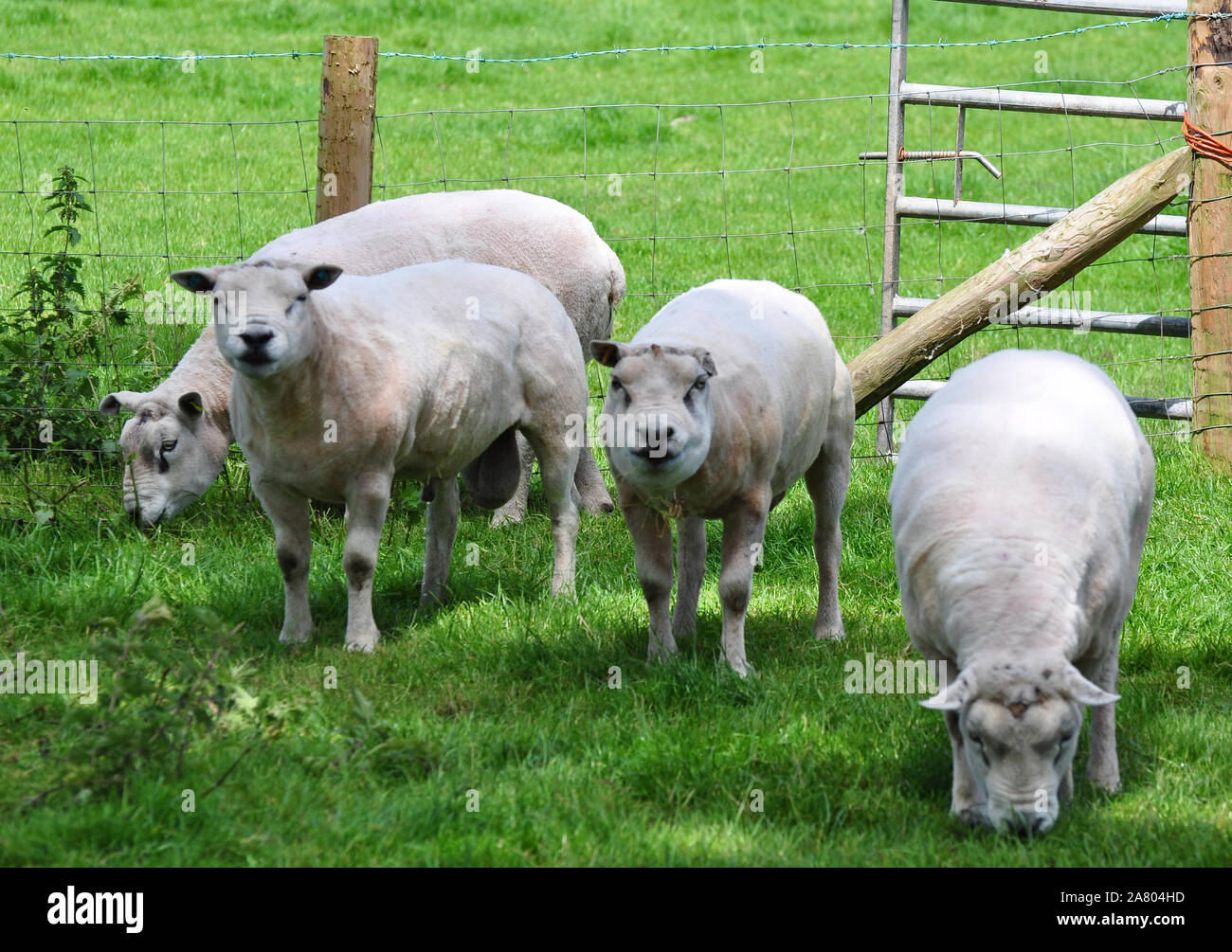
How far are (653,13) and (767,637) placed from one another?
1496 cm

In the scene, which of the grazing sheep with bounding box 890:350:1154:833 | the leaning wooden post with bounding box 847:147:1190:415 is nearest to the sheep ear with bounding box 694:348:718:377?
the grazing sheep with bounding box 890:350:1154:833

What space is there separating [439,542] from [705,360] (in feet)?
6.12

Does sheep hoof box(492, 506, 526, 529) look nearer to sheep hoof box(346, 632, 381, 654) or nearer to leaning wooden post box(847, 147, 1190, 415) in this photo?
sheep hoof box(346, 632, 381, 654)

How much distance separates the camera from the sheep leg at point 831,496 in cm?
559

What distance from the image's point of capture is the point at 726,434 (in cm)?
477

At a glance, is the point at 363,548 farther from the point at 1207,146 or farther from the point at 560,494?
the point at 1207,146

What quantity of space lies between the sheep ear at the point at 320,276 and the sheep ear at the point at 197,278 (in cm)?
32

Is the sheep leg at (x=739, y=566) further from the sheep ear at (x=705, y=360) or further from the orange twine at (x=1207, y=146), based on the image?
the orange twine at (x=1207, y=146)

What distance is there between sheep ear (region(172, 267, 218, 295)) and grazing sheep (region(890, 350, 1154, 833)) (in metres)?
2.47

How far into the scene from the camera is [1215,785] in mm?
4164

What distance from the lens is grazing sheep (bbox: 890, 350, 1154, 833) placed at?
3.62 meters

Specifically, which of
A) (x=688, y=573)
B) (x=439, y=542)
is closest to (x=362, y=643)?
(x=439, y=542)

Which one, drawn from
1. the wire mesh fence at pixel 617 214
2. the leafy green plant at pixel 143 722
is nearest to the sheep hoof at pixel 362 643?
the leafy green plant at pixel 143 722
